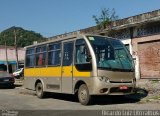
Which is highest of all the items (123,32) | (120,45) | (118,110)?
(123,32)

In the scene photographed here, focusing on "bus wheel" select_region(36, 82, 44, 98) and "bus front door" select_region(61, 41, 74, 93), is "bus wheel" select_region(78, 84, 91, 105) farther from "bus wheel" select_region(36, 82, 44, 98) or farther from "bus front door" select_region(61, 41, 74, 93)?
"bus wheel" select_region(36, 82, 44, 98)

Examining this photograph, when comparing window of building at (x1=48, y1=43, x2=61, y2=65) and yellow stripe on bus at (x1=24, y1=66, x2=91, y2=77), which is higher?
window of building at (x1=48, y1=43, x2=61, y2=65)

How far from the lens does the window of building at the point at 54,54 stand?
16.2 m

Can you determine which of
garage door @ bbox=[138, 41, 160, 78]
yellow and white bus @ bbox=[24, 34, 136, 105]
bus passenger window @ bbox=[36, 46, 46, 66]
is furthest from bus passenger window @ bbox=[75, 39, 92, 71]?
garage door @ bbox=[138, 41, 160, 78]

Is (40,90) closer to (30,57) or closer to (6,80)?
(30,57)

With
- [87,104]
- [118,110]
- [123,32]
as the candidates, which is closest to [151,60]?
[123,32]

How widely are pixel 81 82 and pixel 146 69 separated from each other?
991 cm

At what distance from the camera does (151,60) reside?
75.3ft

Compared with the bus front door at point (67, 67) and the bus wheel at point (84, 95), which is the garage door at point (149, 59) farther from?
the bus wheel at point (84, 95)

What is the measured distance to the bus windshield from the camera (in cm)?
1365


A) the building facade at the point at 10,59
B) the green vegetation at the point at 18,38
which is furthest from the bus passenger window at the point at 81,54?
the green vegetation at the point at 18,38

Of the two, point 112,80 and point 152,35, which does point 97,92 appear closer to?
point 112,80

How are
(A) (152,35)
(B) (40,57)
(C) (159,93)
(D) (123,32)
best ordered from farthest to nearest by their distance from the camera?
(D) (123,32) → (A) (152,35) → (B) (40,57) → (C) (159,93)

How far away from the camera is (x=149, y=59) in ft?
75.9
